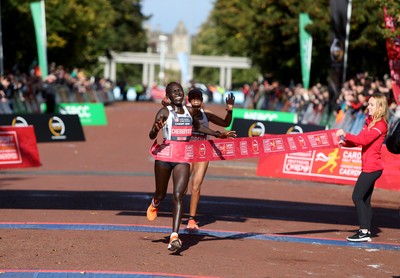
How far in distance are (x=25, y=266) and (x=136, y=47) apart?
310ft

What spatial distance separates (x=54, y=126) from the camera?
28.5 m

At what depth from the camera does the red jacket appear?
1163 centimetres

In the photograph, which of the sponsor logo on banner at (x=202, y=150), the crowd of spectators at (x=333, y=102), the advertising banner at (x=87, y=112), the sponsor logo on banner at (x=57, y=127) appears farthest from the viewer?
the advertising banner at (x=87, y=112)

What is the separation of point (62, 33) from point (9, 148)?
3927 cm

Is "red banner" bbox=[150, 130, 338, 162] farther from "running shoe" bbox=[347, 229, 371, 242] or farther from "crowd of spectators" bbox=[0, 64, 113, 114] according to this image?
"crowd of spectators" bbox=[0, 64, 113, 114]

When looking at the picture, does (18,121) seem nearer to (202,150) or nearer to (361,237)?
(202,150)

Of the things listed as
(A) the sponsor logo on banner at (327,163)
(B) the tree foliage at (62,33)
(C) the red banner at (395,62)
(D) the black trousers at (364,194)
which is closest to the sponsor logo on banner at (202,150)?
(D) the black trousers at (364,194)

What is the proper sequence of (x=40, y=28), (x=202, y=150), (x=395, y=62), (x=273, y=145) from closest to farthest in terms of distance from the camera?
(x=202, y=150) < (x=273, y=145) < (x=395, y=62) < (x=40, y=28)

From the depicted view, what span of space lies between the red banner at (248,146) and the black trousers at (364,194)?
585mm

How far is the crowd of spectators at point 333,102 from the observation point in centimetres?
2723

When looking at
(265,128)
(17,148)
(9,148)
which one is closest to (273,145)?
(9,148)

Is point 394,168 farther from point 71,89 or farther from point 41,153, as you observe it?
point 71,89

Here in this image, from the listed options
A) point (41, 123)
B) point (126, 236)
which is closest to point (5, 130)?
point (41, 123)

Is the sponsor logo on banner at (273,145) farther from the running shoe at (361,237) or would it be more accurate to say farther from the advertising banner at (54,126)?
the advertising banner at (54,126)
